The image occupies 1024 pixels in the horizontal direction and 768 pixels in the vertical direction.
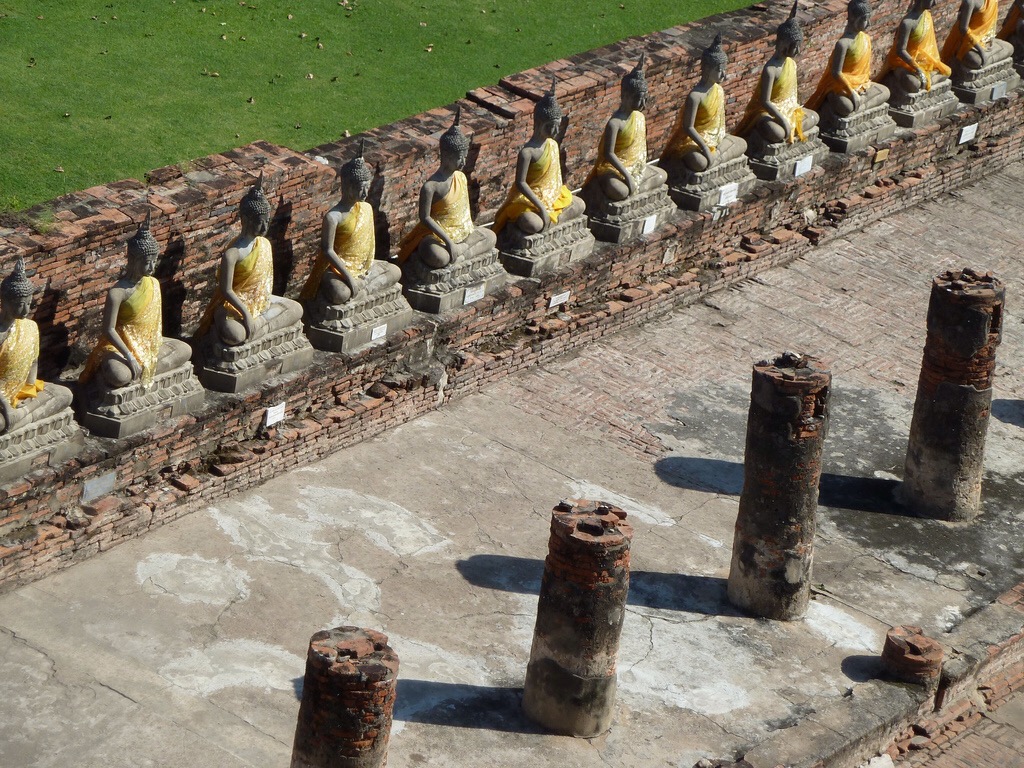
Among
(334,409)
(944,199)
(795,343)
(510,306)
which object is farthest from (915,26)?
(334,409)

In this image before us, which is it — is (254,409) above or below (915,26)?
below

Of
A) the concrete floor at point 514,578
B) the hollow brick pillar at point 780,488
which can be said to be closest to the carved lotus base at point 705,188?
the concrete floor at point 514,578

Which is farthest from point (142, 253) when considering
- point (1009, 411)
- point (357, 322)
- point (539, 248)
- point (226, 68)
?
point (1009, 411)

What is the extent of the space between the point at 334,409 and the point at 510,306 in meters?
2.14

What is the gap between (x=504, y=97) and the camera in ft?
62.8

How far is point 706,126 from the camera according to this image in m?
20.0

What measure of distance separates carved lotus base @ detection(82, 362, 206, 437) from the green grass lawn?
3.03 metres

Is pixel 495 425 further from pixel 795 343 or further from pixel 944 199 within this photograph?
pixel 944 199

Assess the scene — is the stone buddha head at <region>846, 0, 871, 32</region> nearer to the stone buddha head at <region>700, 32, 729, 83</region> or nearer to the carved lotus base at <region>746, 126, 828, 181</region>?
the carved lotus base at <region>746, 126, 828, 181</region>

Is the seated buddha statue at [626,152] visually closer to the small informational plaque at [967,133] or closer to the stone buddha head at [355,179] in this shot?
the stone buddha head at [355,179]

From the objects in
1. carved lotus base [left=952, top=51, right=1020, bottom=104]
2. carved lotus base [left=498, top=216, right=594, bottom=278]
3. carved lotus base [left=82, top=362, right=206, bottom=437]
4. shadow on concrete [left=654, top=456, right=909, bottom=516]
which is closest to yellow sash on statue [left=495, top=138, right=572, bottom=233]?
carved lotus base [left=498, top=216, right=594, bottom=278]

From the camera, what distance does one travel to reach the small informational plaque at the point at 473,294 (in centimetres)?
1789

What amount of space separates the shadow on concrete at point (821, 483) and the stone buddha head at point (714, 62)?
4.21m

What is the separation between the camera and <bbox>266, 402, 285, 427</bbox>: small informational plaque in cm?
1630
